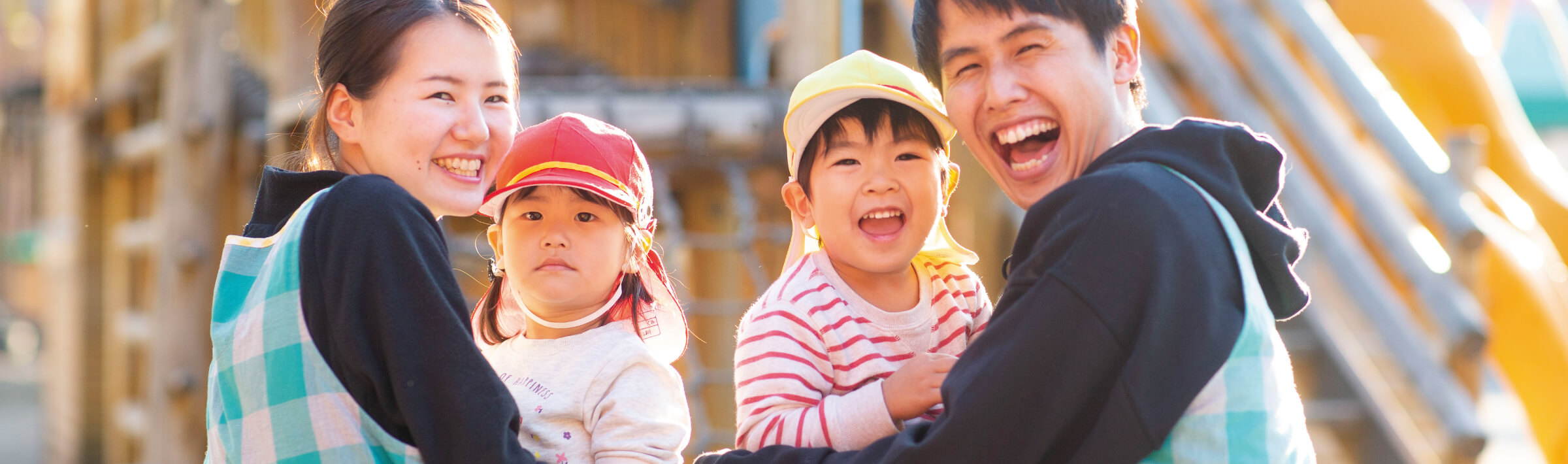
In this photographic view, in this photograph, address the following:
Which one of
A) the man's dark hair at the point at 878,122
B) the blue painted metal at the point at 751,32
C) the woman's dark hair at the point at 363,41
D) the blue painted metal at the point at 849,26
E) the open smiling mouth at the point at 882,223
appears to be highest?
the blue painted metal at the point at 751,32

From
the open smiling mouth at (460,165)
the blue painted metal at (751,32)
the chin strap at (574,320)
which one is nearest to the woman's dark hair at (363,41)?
the open smiling mouth at (460,165)

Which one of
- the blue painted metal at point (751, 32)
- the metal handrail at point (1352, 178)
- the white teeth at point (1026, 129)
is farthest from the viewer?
the blue painted metal at point (751, 32)

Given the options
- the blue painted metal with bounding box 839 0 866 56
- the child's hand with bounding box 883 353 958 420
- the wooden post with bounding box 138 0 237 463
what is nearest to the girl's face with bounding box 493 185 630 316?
the child's hand with bounding box 883 353 958 420

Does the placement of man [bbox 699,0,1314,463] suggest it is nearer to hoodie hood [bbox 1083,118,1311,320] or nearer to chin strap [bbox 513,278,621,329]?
hoodie hood [bbox 1083,118,1311,320]

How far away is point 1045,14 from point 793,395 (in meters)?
0.58

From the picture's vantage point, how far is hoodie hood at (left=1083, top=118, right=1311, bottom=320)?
131 cm

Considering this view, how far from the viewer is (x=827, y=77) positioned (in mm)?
1690

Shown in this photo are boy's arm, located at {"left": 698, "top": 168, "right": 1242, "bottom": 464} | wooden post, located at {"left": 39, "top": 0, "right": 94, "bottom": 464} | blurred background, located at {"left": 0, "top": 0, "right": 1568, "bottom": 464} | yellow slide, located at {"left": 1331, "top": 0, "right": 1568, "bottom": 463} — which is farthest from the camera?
wooden post, located at {"left": 39, "top": 0, "right": 94, "bottom": 464}

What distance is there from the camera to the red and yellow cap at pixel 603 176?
5.50 feet

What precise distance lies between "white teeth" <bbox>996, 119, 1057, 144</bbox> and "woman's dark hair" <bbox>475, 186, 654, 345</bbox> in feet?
1.79

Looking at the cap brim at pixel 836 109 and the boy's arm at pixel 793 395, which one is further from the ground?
the cap brim at pixel 836 109

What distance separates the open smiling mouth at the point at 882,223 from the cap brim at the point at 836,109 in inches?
5.4

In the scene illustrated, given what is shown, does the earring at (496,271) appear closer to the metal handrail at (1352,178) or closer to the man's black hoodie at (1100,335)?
the man's black hoodie at (1100,335)

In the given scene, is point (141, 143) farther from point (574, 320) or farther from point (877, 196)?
point (877, 196)
